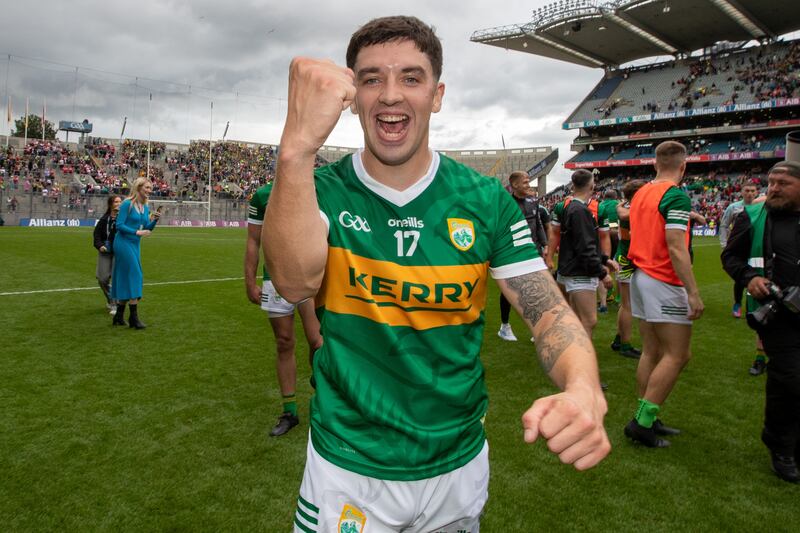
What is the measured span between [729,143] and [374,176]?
55444 mm

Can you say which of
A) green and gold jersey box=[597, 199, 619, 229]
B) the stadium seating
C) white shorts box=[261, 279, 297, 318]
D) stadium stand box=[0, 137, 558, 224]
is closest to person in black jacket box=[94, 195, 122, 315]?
white shorts box=[261, 279, 297, 318]

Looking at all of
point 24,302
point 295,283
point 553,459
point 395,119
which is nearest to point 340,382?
point 295,283

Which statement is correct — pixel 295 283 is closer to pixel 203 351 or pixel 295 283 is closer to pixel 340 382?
pixel 340 382

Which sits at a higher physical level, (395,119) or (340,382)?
(395,119)

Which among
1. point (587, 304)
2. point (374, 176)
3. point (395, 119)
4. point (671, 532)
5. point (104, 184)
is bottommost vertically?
point (671, 532)

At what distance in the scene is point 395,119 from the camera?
176 centimetres

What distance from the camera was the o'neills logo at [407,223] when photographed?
1.78 m

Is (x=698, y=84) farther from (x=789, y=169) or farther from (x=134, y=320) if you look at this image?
(x=134, y=320)

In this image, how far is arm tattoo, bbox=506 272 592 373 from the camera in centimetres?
159

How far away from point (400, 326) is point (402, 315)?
1.4 inches

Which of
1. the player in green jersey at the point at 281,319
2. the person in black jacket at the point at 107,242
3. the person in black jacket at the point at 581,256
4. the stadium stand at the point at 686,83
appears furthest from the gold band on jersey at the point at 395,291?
the stadium stand at the point at 686,83

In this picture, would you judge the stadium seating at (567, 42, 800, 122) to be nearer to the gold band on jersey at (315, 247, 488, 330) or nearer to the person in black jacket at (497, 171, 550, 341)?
the person in black jacket at (497, 171, 550, 341)

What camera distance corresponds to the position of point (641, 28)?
46.2 m

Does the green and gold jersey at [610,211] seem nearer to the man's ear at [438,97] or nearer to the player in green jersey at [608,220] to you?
the player in green jersey at [608,220]
